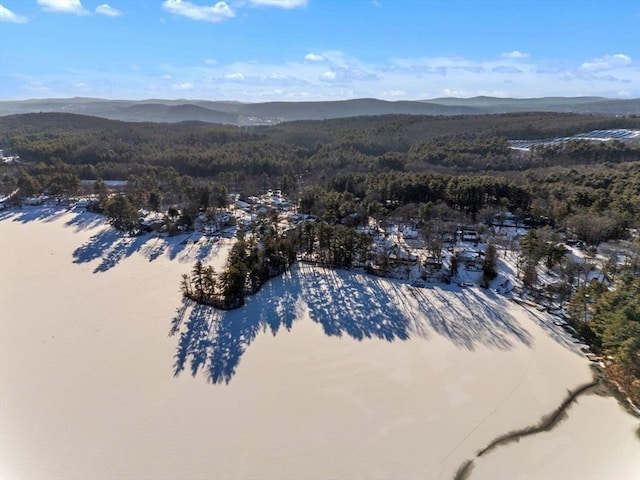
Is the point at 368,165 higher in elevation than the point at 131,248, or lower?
higher

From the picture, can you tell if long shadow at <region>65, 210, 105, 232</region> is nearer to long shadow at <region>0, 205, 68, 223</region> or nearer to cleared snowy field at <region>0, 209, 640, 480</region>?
long shadow at <region>0, 205, 68, 223</region>

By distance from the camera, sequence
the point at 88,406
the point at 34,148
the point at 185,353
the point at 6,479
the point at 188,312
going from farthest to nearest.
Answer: the point at 34,148 < the point at 188,312 < the point at 185,353 < the point at 88,406 < the point at 6,479

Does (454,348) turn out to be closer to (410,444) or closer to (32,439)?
(410,444)

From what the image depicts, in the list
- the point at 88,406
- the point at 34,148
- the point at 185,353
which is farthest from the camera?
the point at 34,148

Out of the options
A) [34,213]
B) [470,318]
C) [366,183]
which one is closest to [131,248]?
[34,213]

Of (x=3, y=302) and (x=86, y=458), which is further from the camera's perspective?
(x=3, y=302)

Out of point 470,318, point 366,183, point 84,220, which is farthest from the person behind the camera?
point 366,183

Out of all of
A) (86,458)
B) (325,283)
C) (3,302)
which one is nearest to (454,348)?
(325,283)

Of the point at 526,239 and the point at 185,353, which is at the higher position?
the point at 526,239

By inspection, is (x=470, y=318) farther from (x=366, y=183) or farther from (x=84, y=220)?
(x=84, y=220)
